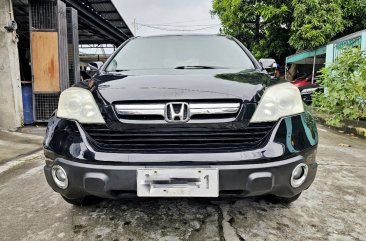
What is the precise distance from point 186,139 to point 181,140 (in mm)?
28

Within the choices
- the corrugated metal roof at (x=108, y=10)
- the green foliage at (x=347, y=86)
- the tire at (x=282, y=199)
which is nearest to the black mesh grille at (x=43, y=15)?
the corrugated metal roof at (x=108, y=10)

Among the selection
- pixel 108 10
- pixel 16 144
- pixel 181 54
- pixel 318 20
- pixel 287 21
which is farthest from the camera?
pixel 287 21

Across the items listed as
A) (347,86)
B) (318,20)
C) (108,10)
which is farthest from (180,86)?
(318,20)

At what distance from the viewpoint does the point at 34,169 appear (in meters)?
3.73

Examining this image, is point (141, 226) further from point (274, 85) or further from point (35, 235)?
point (274, 85)

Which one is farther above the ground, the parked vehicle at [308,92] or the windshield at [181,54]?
the windshield at [181,54]

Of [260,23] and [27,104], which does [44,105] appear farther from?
[260,23]

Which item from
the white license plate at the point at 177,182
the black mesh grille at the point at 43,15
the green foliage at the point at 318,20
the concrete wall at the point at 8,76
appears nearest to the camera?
the white license plate at the point at 177,182

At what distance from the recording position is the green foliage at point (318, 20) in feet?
38.8

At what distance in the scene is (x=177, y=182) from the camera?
5.88 ft

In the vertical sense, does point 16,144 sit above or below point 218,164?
below

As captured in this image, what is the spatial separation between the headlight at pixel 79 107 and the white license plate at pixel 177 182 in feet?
1.39

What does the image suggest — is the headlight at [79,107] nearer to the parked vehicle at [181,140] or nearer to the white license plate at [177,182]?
the parked vehicle at [181,140]

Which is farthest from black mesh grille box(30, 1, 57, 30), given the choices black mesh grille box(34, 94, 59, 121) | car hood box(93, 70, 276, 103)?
car hood box(93, 70, 276, 103)
